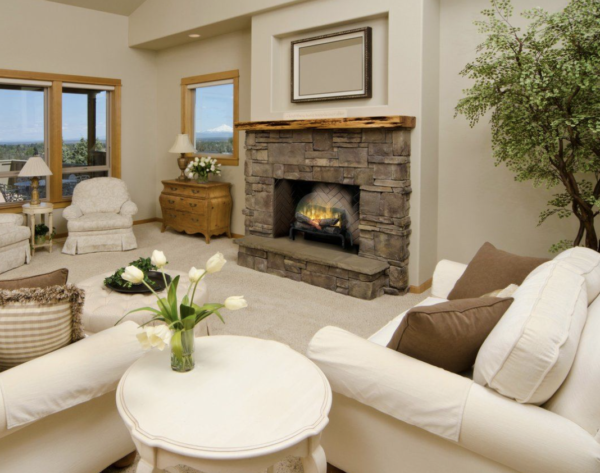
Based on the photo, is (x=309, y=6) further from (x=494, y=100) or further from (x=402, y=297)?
(x=402, y=297)

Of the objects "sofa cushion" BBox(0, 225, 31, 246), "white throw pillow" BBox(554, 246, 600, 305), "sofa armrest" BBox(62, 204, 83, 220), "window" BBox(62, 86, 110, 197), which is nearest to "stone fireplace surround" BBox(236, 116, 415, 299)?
"white throw pillow" BBox(554, 246, 600, 305)

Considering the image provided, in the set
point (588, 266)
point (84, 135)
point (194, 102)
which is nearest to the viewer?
point (588, 266)

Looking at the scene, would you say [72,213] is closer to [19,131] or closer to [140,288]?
[19,131]

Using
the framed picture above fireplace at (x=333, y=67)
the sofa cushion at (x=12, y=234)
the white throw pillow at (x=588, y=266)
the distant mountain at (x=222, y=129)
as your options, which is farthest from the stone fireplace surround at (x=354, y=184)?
the sofa cushion at (x=12, y=234)

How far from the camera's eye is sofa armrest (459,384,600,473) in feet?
4.08

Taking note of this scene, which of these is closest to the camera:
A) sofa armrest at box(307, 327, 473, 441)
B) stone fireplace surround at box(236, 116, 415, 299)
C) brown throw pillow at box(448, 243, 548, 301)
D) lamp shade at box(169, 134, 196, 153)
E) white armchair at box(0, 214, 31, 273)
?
sofa armrest at box(307, 327, 473, 441)

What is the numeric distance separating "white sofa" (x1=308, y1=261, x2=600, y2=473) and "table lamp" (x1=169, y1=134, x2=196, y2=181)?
5156mm

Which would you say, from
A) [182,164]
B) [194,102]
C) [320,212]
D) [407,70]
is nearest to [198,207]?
[182,164]

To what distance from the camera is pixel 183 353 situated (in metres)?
1.53

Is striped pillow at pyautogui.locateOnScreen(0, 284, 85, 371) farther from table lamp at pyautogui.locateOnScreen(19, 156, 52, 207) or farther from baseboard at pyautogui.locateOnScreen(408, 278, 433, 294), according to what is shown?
table lamp at pyautogui.locateOnScreen(19, 156, 52, 207)

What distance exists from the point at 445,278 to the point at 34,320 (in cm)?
211

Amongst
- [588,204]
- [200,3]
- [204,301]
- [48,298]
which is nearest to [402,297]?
[588,204]

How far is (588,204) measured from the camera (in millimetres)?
3248

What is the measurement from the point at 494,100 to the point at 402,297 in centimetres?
178
